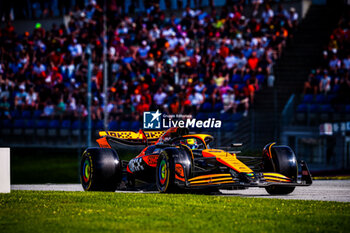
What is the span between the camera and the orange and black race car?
37.4 ft

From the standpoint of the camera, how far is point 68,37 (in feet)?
101

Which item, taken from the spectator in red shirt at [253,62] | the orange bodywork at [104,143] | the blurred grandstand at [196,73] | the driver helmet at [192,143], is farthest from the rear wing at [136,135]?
the spectator in red shirt at [253,62]

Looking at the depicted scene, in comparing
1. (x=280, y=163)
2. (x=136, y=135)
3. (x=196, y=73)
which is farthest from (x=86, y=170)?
(x=196, y=73)

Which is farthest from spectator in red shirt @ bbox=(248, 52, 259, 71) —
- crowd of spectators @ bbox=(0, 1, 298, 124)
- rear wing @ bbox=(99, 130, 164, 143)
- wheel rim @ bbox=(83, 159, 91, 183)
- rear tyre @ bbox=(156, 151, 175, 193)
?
rear tyre @ bbox=(156, 151, 175, 193)

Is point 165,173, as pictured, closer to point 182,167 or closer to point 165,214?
point 182,167

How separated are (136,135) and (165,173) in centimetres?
254

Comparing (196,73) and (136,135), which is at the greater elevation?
(196,73)

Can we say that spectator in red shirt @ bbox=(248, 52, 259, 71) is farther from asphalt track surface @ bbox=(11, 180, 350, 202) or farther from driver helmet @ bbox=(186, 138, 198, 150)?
driver helmet @ bbox=(186, 138, 198, 150)

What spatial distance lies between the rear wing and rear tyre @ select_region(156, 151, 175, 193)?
6.41 feet

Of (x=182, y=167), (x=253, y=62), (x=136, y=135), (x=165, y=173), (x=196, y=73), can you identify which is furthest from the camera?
(x=196, y=73)

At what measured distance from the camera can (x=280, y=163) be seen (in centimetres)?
1228

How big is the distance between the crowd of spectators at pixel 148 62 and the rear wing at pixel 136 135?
23.9 ft

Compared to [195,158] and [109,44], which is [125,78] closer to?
[109,44]

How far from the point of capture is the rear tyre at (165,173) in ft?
37.4
